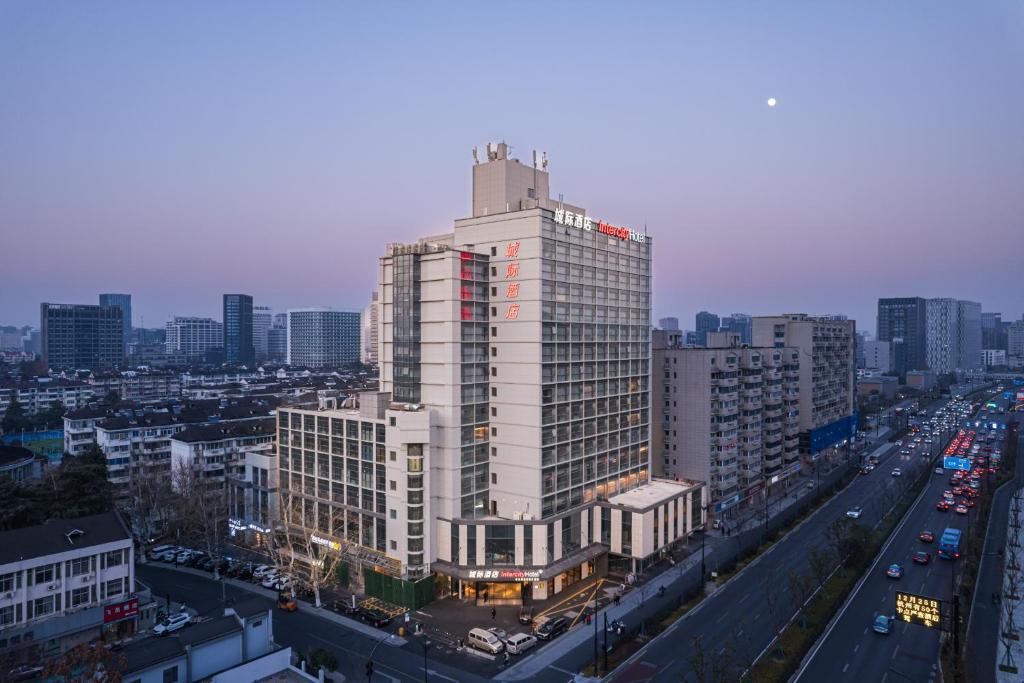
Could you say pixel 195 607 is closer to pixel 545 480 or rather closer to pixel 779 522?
pixel 545 480

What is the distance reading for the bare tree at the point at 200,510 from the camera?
7269 cm

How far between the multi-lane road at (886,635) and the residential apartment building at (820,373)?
45529 mm

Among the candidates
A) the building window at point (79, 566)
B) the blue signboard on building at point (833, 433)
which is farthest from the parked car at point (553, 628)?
the blue signboard on building at point (833, 433)

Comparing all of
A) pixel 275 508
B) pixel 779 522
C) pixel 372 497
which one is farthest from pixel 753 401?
pixel 275 508

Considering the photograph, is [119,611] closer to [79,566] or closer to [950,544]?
[79,566]

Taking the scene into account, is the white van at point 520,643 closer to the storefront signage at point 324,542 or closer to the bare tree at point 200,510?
the storefront signage at point 324,542

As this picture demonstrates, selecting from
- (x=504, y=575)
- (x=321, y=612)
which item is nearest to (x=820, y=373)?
(x=504, y=575)

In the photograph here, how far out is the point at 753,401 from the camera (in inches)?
3952

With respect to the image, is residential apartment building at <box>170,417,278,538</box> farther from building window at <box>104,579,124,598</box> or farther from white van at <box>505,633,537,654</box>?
white van at <box>505,633,537,654</box>

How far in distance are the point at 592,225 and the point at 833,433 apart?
294 ft

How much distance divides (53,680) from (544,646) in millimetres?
33898

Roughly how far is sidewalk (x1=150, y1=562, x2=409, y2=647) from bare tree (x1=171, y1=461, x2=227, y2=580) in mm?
2517

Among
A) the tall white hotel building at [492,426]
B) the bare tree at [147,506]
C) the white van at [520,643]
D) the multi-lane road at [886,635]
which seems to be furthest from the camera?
the bare tree at [147,506]

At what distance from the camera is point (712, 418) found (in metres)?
91.5
